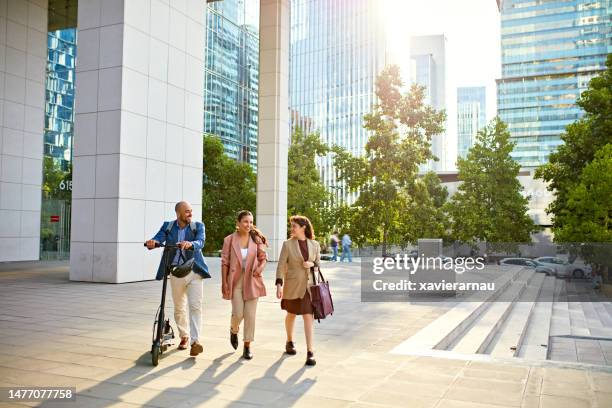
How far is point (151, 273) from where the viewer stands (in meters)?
15.9

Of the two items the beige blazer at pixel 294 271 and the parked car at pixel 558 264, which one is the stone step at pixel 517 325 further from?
the beige blazer at pixel 294 271

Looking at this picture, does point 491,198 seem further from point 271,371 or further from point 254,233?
point 271,371

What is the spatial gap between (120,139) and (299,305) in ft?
33.3

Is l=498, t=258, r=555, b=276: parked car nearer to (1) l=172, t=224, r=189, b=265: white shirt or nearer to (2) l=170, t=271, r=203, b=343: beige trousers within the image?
(2) l=170, t=271, r=203, b=343: beige trousers

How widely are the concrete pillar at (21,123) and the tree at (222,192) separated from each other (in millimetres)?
12301

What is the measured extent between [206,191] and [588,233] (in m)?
22.8

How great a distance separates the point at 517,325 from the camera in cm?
1121

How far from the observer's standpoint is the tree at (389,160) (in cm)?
2555

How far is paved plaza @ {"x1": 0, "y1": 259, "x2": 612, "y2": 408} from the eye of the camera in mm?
4832

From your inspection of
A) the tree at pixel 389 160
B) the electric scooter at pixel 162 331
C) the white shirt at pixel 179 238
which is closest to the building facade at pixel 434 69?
the tree at pixel 389 160

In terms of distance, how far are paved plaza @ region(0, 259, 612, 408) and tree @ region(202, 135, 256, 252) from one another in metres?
25.2

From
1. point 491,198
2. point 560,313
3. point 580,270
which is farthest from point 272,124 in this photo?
point 491,198

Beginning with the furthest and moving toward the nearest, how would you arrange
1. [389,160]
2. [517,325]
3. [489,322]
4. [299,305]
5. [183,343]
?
[389,160] → [517,325] → [489,322] → [183,343] → [299,305]

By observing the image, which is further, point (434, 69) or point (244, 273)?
point (434, 69)
